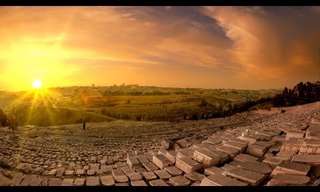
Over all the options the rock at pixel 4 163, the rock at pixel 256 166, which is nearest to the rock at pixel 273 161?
the rock at pixel 256 166

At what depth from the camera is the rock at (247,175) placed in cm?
473

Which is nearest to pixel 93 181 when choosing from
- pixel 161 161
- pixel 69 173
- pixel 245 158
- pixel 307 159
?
pixel 69 173

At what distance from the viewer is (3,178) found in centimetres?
679

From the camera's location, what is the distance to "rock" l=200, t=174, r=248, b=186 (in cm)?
475

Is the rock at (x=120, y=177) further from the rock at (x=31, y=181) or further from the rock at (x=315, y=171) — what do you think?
the rock at (x=315, y=171)

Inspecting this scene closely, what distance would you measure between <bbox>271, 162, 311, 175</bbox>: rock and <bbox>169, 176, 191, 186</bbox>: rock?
1.60m

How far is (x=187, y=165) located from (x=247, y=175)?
4.84 ft

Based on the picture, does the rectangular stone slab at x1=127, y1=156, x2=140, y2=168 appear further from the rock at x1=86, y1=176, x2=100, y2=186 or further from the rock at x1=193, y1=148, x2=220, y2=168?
the rock at x1=193, y1=148, x2=220, y2=168

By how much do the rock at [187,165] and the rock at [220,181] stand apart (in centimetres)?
76

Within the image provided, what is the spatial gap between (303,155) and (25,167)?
766 centimetres

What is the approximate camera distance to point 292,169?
4.77m

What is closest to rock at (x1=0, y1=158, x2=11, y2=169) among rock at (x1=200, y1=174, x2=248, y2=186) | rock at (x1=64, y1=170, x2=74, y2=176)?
rock at (x1=64, y1=170, x2=74, y2=176)

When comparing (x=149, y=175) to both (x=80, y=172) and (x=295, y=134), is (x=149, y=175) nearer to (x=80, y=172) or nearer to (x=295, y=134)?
(x=80, y=172)
